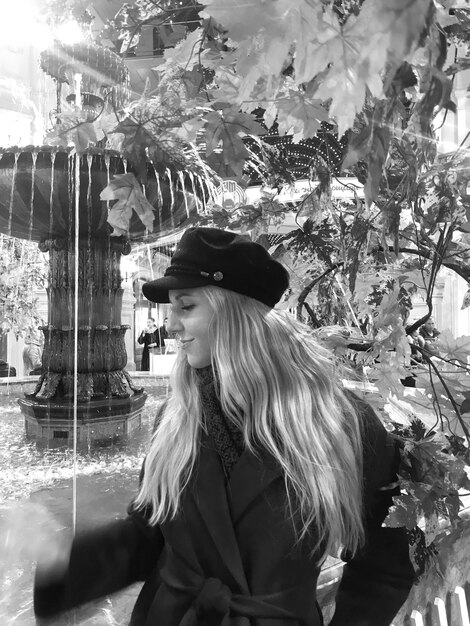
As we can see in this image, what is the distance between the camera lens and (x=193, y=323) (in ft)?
3.97

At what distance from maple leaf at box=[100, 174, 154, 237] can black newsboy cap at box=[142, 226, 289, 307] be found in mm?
124

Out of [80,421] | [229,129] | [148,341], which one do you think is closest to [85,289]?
[80,421]

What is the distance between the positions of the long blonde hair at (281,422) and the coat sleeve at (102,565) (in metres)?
0.07

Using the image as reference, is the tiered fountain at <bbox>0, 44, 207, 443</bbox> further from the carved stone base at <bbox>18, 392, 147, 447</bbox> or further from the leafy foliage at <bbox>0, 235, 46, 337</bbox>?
the leafy foliage at <bbox>0, 235, 46, 337</bbox>

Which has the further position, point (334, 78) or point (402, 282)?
point (402, 282)

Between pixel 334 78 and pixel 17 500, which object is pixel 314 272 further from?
pixel 17 500

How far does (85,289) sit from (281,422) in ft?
11.8

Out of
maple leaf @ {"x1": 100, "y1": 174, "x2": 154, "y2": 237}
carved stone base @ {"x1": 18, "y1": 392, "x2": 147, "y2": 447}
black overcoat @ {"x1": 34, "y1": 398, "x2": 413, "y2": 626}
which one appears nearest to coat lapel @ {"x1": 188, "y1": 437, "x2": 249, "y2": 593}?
black overcoat @ {"x1": 34, "y1": 398, "x2": 413, "y2": 626}

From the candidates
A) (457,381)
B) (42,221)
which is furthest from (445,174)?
(42,221)

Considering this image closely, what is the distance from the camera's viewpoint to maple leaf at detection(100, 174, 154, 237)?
111 centimetres

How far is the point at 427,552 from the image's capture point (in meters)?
1.16

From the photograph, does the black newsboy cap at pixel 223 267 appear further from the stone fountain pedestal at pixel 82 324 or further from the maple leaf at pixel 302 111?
the stone fountain pedestal at pixel 82 324

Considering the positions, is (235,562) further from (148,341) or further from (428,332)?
(148,341)

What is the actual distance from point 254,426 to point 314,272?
796mm
